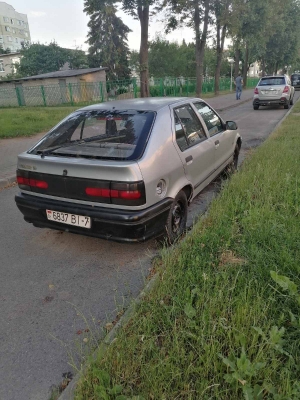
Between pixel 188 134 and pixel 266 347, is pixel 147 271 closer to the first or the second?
pixel 266 347

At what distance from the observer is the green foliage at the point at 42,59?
4678 cm

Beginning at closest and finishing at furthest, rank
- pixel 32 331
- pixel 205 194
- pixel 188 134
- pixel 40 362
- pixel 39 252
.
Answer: pixel 40 362 < pixel 32 331 < pixel 39 252 < pixel 188 134 < pixel 205 194

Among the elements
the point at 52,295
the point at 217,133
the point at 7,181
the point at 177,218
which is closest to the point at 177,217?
the point at 177,218

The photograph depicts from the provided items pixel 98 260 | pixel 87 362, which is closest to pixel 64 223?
pixel 98 260

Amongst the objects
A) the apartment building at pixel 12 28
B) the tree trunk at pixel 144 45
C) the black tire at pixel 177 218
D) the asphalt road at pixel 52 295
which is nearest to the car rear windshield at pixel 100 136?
the black tire at pixel 177 218

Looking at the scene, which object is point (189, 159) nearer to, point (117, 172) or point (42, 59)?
point (117, 172)

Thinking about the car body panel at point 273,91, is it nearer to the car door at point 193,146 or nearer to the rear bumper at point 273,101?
the rear bumper at point 273,101

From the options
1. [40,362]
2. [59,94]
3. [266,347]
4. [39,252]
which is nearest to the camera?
A: [266,347]

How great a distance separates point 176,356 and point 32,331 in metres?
1.18

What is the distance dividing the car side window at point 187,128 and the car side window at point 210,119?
0.28 m

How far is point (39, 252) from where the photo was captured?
3480 mm

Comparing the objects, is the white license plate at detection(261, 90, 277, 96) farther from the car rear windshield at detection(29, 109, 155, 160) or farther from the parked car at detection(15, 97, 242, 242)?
the car rear windshield at detection(29, 109, 155, 160)

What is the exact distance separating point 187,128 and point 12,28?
97.4 meters

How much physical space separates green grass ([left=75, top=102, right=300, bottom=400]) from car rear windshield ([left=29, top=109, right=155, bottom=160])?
3.70ft
